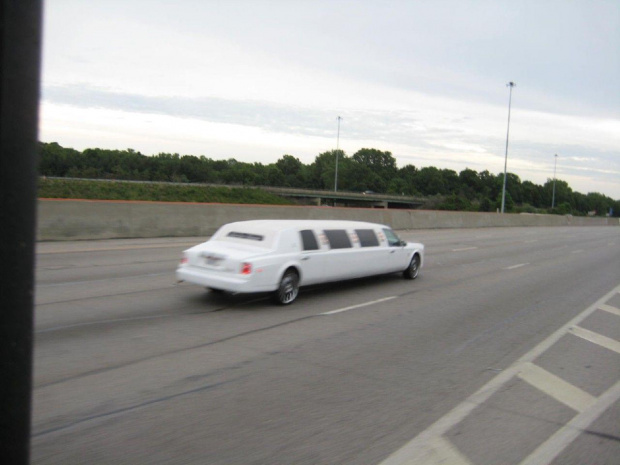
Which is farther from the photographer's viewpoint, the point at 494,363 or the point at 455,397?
the point at 494,363

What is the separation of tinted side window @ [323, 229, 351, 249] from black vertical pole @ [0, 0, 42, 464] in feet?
28.8

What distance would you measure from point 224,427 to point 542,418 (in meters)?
2.83

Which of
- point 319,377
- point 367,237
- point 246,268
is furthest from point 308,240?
point 319,377

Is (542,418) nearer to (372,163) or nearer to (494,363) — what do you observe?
(494,363)

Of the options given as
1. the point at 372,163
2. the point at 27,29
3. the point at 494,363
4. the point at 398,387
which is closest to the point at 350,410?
the point at 398,387

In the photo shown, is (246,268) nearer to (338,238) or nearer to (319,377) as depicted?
(338,238)

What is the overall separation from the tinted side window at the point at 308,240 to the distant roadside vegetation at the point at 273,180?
28.9 feet

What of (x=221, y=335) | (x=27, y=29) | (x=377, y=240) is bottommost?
(x=221, y=335)

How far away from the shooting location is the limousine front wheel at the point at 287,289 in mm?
9445

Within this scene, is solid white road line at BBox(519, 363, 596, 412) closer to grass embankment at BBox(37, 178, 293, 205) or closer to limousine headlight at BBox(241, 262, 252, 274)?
limousine headlight at BBox(241, 262, 252, 274)

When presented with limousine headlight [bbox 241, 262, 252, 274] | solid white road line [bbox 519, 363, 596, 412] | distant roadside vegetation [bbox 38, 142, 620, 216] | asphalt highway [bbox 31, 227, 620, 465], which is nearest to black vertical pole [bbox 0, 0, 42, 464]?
asphalt highway [bbox 31, 227, 620, 465]

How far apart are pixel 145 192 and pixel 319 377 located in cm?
6652

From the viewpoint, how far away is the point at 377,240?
12.1 metres

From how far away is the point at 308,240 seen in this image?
1013cm
